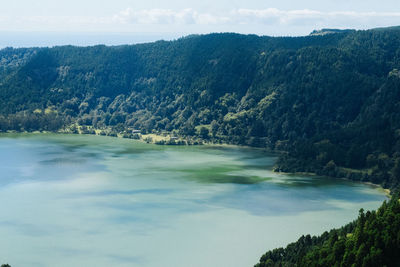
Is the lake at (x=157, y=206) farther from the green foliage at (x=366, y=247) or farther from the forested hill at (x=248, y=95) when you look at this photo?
the green foliage at (x=366, y=247)

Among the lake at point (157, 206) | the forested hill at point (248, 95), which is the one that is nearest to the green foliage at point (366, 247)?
the lake at point (157, 206)

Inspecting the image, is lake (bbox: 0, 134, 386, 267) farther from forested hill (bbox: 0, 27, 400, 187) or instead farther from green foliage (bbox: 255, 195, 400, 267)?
green foliage (bbox: 255, 195, 400, 267)

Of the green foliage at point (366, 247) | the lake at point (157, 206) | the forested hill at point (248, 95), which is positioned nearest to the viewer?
the green foliage at point (366, 247)

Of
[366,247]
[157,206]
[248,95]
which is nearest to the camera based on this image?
[366,247]

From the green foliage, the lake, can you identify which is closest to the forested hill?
the lake

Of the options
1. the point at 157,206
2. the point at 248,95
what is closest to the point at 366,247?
the point at 157,206

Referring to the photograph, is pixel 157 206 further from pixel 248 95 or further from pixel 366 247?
pixel 248 95

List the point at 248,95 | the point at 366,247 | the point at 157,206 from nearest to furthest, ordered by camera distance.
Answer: the point at 366,247 → the point at 157,206 → the point at 248,95
